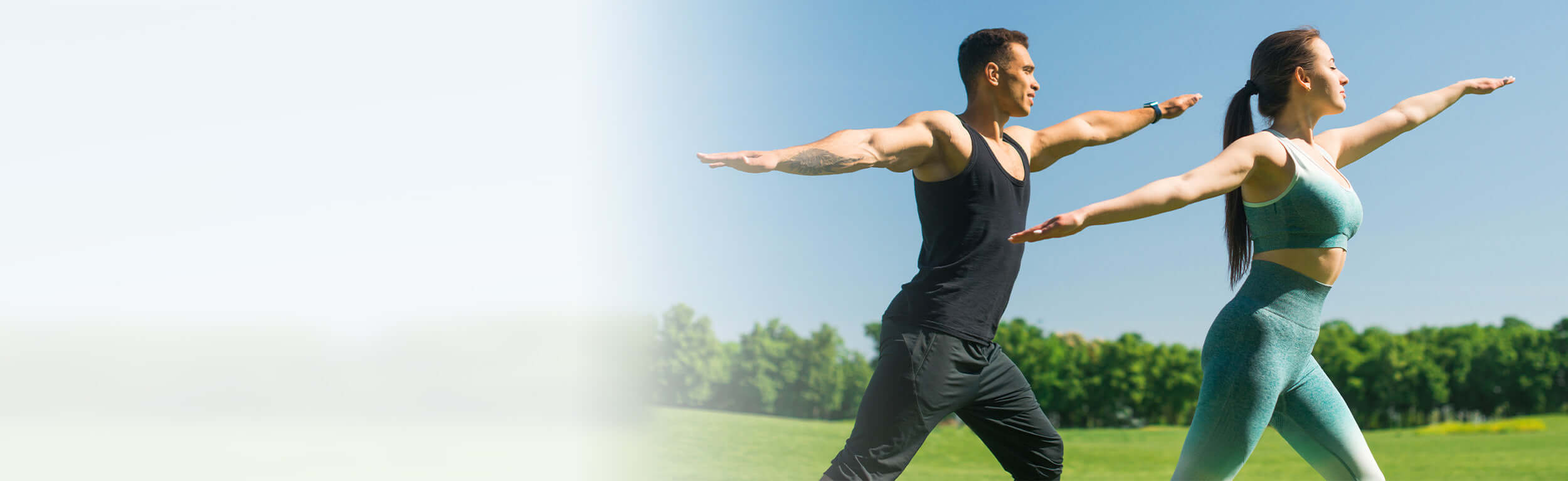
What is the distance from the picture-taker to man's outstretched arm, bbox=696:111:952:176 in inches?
101

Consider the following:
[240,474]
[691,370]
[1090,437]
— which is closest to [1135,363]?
[1090,437]

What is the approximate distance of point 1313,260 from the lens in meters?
2.96

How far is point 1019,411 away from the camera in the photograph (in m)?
3.50

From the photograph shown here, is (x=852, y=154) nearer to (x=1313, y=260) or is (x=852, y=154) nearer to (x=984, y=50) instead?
(x=984, y=50)

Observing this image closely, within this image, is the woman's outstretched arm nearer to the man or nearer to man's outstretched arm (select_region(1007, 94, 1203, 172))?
man's outstretched arm (select_region(1007, 94, 1203, 172))

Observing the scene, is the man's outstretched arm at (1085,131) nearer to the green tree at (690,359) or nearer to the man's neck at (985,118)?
the man's neck at (985,118)

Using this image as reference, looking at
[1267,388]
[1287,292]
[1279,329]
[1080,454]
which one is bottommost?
[1080,454]

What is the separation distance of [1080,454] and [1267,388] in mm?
25503

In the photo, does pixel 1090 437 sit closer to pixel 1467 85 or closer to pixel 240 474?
pixel 240 474

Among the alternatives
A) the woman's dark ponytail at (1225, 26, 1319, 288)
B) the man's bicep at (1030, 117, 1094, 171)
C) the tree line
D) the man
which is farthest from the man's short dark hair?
the tree line

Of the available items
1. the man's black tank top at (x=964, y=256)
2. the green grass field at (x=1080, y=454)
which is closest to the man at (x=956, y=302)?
the man's black tank top at (x=964, y=256)

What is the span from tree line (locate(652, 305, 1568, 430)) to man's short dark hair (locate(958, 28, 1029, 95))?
119 feet

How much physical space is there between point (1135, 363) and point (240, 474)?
43711 mm

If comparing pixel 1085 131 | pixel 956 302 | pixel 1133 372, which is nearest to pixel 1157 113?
pixel 1085 131
